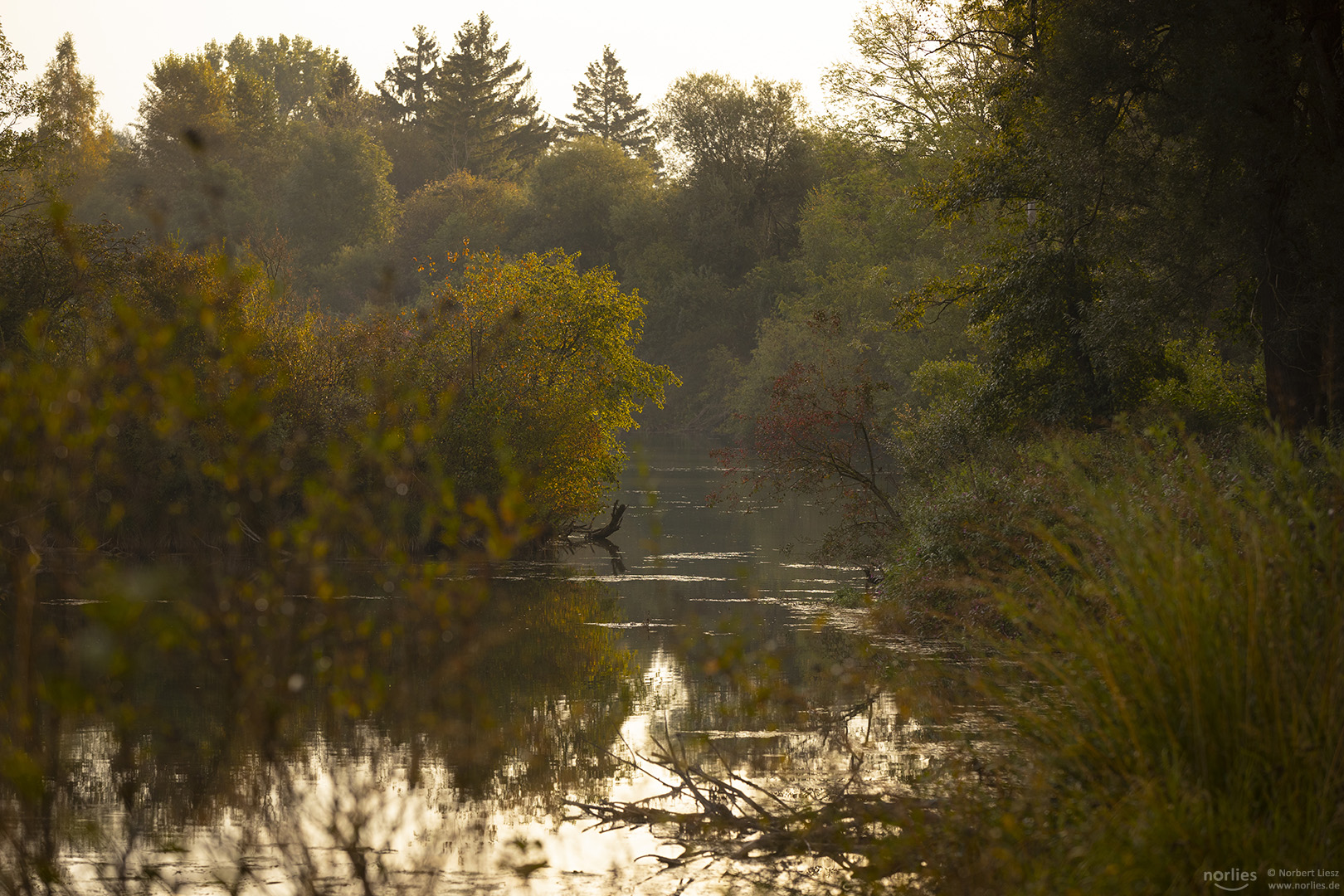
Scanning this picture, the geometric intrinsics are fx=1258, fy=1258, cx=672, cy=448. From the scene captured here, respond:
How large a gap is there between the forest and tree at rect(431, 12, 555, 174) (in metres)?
28.8

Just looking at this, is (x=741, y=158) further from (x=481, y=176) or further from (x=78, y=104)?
(x=78, y=104)

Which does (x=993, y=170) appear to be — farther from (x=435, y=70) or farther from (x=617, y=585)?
(x=435, y=70)

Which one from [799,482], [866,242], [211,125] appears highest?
[211,125]

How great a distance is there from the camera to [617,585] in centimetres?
2136

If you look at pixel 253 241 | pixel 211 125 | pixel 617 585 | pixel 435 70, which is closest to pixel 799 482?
pixel 617 585

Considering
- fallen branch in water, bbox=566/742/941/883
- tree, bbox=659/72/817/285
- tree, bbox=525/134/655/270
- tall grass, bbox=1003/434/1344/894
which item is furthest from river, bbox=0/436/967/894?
tree, bbox=525/134/655/270

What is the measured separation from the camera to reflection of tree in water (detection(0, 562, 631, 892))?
454cm

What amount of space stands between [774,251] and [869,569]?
48.1 m

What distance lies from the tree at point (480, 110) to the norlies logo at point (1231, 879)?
89.4 m

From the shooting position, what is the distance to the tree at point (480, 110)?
9025cm

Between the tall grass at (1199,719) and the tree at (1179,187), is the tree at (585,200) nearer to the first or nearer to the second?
the tree at (1179,187)

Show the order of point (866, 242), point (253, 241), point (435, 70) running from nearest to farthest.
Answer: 1. point (866, 242)
2. point (253, 241)
3. point (435, 70)

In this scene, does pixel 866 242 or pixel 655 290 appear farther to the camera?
pixel 655 290

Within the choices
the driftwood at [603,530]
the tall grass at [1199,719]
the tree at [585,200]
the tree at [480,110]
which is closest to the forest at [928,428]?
the tall grass at [1199,719]
